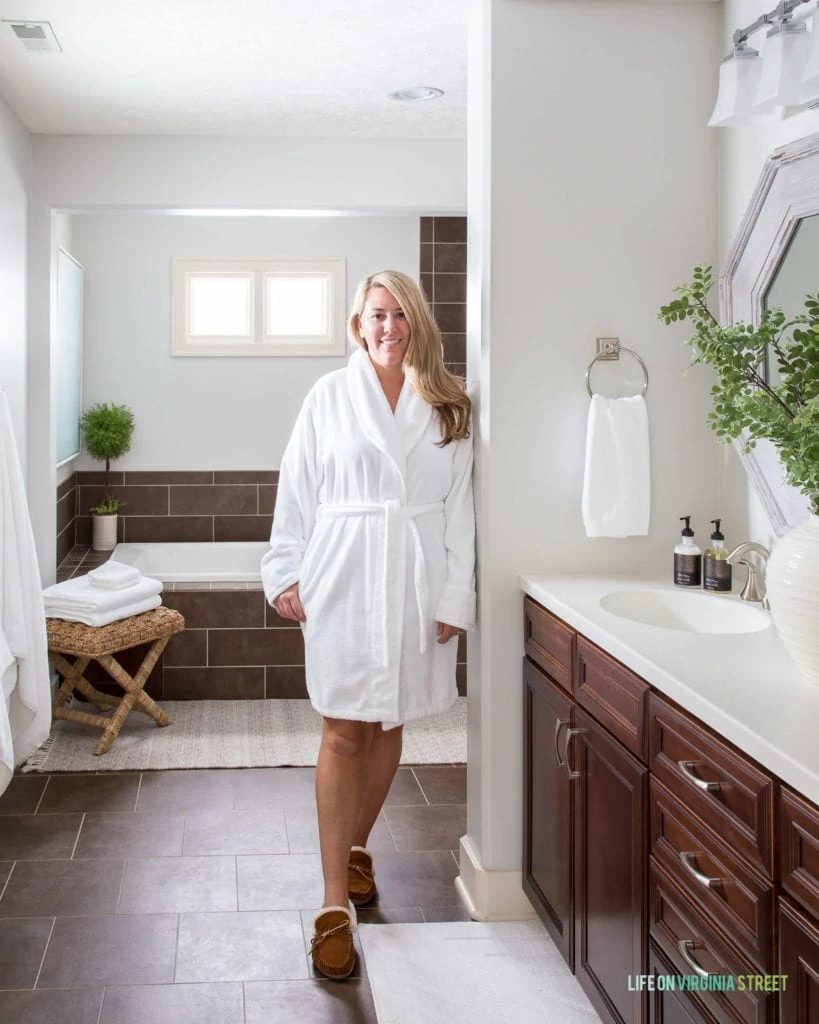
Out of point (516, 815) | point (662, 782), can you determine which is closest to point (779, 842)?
point (662, 782)

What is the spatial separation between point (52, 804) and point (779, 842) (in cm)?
273

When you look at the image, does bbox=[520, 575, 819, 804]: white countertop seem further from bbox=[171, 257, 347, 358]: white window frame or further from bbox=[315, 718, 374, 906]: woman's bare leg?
bbox=[171, 257, 347, 358]: white window frame

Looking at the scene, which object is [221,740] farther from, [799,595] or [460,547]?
[799,595]

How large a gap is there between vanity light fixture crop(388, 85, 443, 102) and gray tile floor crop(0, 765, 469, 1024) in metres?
2.40

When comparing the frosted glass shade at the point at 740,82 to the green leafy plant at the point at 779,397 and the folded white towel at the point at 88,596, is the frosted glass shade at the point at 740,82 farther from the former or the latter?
the folded white towel at the point at 88,596

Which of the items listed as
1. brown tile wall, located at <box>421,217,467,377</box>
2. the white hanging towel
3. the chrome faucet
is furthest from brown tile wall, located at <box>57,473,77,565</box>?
the chrome faucet

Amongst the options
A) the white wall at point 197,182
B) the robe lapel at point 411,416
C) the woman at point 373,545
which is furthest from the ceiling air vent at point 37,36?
the robe lapel at point 411,416

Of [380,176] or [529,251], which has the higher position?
[380,176]

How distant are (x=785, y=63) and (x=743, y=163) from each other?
1.46 ft

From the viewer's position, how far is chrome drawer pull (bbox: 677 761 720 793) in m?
1.54

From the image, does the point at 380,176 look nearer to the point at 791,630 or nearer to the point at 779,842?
the point at 791,630

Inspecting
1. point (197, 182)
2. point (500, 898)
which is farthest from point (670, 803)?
point (197, 182)

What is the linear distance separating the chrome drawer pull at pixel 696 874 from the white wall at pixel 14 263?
2957mm

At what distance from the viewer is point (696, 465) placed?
2719 mm
